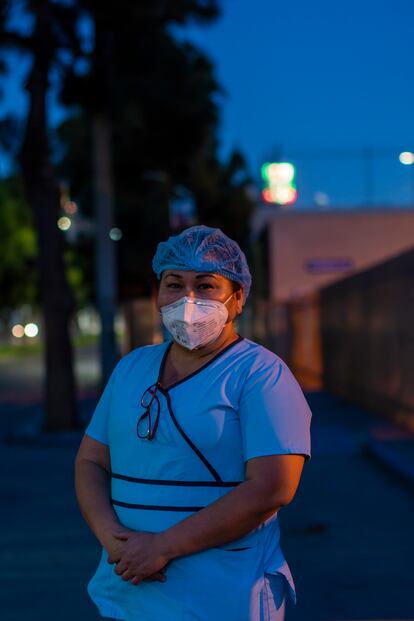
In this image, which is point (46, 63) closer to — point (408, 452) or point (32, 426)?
point (32, 426)

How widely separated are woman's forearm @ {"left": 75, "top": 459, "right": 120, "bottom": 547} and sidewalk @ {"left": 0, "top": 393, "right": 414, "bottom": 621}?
10.4 feet

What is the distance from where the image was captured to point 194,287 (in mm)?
2627

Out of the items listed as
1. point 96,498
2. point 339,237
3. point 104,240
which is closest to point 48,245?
point 104,240

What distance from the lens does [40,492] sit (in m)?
10.2

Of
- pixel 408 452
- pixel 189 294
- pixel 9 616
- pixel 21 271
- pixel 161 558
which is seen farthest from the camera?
pixel 21 271

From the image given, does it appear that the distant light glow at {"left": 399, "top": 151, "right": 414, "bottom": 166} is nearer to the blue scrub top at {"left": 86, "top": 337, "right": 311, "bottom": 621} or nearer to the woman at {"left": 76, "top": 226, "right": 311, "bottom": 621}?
the woman at {"left": 76, "top": 226, "right": 311, "bottom": 621}

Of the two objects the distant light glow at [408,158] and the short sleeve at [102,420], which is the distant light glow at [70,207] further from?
the short sleeve at [102,420]

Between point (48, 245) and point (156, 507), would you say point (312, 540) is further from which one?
point (48, 245)

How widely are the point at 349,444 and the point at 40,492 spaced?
4.96 m

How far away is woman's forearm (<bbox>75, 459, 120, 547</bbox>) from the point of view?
255 cm

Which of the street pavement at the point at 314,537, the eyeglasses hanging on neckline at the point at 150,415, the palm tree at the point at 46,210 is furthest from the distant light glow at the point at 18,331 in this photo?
the eyeglasses hanging on neckline at the point at 150,415

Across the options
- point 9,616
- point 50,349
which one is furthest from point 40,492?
point 50,349

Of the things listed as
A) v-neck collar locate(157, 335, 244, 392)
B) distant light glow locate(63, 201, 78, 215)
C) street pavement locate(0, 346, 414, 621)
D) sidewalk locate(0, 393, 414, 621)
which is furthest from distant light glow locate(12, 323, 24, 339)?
v-neck collar locate(157, 335, 244, 392)

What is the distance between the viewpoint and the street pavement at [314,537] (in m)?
5.93
